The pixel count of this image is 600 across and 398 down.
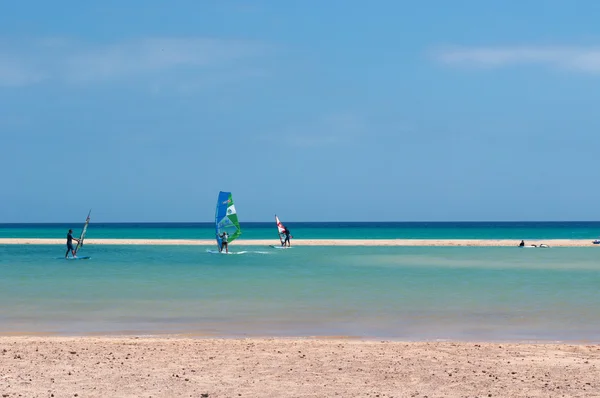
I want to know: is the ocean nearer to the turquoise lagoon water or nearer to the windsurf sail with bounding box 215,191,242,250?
the windsurf sail with bounding box 215,191,242,250

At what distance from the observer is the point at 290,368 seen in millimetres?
9141

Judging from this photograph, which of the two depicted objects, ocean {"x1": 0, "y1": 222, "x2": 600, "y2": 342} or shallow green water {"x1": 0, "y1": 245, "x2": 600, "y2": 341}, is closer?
ocean {"x1": 0, "y1": 222, "x2": 600, "y2": 342}

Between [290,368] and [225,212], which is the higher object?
[225,212]

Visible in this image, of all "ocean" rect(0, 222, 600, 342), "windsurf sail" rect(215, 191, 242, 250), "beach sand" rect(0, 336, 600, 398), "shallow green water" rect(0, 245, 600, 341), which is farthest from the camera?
"windsurf sail" rect(215, 191, 242, 250)

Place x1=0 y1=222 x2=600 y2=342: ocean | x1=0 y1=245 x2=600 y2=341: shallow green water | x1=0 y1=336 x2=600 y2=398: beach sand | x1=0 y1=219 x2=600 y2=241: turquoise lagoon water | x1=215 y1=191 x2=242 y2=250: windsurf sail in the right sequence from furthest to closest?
1. x1=0 y1=219 x2=600 y2=241: turquoise lagoon water
2. x1=215 y1=191 x2=242 y2=250: windsurf sail
3. x1=0 y1=245 x2=600 y2=341: shallow green water
4. x1=0 y1=222 x2=600 y2=342: ocean
5. x1=0 y1=336 x2=600 y2=398: beach sand

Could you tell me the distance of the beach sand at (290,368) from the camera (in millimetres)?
7969

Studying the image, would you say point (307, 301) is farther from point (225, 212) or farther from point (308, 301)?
point (225, 212)

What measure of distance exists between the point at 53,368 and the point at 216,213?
3118cm

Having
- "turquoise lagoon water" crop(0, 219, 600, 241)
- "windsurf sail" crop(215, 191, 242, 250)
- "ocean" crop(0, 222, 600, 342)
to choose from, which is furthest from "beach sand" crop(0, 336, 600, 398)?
"turquoise lagoon water" crop(0, 219, 600, 241)

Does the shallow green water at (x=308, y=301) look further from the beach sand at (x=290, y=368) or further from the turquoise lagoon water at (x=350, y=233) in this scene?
the turquoise lagoon water at (x=350, y=233)

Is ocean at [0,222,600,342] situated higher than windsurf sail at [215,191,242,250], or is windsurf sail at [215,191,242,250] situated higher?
windsurf sail at [215,191,242,250]

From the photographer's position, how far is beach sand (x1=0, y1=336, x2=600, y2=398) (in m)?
7.97

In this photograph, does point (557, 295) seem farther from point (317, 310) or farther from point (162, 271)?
point (162, 271)

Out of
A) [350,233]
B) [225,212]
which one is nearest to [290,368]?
[225,212]
